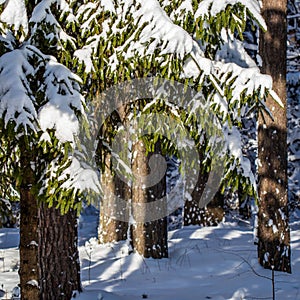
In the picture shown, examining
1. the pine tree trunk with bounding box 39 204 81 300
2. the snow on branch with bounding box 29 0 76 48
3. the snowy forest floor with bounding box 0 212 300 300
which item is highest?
the snow on branch with bounding box 29 0 76 48

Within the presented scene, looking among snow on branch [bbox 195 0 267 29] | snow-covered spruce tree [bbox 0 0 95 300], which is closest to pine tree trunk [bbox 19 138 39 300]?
snow-covered spruce tree [bbox 0 0 95 300]

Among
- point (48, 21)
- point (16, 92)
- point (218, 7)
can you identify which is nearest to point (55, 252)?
point (16, 92)

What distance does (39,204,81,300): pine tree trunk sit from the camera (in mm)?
5922

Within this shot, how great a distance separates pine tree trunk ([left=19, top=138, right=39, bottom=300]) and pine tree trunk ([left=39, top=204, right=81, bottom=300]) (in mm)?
985

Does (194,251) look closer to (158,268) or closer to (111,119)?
(158,268)

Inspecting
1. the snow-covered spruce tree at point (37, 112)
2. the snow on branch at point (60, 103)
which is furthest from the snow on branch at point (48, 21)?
the snow on branch at point (60, 103)

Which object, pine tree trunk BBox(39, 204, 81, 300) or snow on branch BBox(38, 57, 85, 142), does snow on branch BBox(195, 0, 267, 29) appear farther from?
pine tree trunk BBox(39, 204, 81, 300)

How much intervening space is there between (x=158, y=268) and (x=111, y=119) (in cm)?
333

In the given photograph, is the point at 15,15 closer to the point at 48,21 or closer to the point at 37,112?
the point at 48,21

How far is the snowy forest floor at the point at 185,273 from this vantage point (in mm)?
6441

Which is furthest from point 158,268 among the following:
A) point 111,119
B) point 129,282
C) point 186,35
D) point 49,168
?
point 186,35

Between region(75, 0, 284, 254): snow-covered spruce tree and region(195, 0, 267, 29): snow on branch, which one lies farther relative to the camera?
region(75, 0, 284, 254): snow-covered spruce tree

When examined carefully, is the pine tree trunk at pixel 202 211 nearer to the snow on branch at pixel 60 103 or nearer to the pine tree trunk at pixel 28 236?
the pine tree trunk at pixel 28 236

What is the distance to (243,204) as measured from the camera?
1642cm
